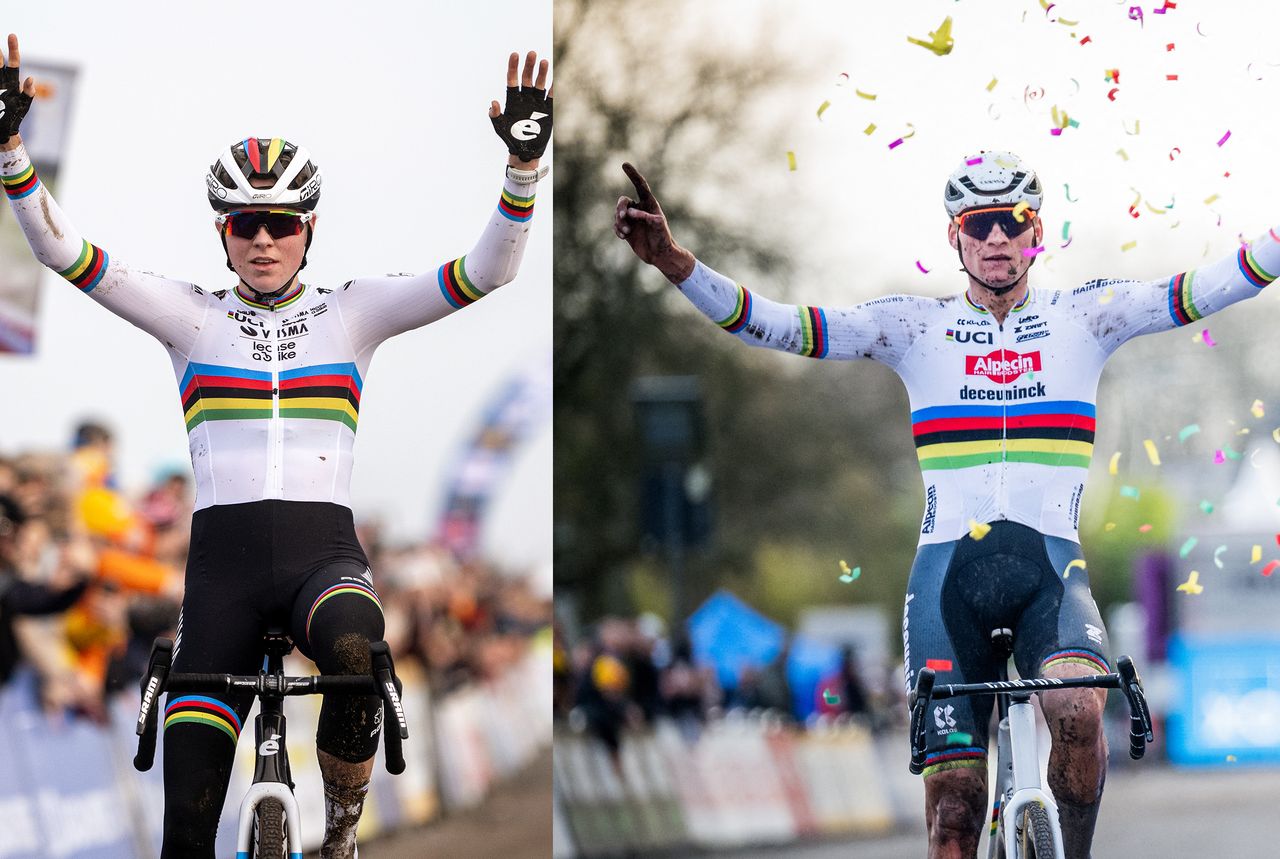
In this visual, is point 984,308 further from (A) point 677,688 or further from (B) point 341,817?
(A) point 677,688

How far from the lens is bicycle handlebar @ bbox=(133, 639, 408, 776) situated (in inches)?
192

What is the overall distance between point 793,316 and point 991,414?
0.80 m

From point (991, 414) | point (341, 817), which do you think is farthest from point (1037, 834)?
point (341, 817)

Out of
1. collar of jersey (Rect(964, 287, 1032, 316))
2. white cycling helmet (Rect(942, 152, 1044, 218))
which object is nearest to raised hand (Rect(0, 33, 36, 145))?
white cycling helmet (Rect(942, 152, 1044, 218))

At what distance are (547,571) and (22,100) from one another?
17.7 ft

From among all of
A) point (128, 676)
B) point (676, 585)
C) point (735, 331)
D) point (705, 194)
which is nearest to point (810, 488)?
point (705, 194)

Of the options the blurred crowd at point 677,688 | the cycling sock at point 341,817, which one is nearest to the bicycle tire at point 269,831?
the cycling sock at point 341,817

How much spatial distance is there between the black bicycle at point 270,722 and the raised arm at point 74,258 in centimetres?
133

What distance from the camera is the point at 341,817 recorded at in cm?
557

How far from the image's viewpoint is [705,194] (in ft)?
60.5

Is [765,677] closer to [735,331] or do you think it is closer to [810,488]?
[810,488]

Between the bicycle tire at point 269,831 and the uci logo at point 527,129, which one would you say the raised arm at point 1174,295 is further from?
the bicycle tire at point 269,831

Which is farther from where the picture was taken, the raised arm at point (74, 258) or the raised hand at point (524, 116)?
the raised hand at point (524, 116)

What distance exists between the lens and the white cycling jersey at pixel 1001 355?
20.1 feet
